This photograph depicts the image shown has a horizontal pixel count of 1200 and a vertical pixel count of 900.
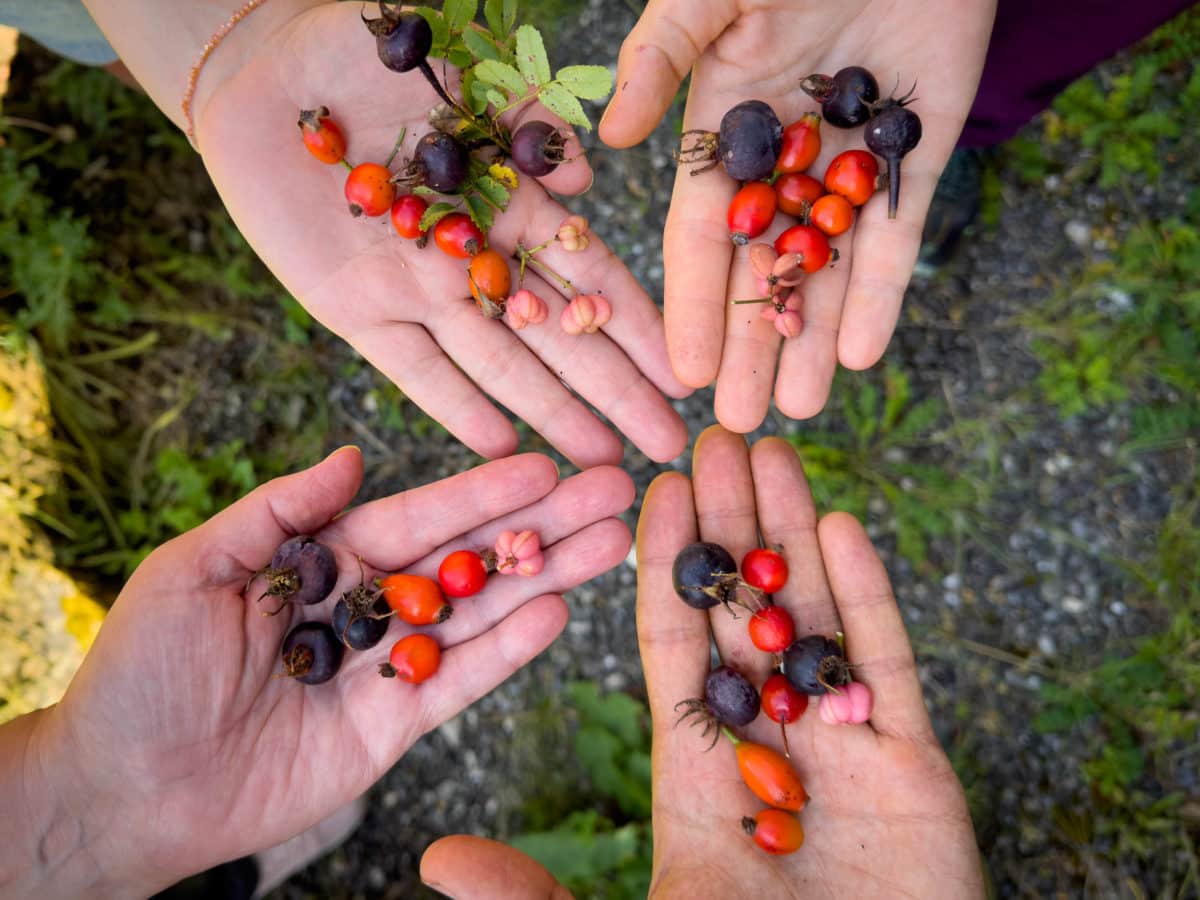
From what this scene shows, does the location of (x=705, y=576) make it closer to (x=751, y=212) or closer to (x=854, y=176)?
(x=751, y=212)

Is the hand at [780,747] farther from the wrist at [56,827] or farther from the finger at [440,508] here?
the wrist at [56,827]

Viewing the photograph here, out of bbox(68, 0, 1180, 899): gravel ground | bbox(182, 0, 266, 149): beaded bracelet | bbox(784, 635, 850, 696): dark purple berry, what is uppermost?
bbox(182, 0, 266, 149): beaded bracelet

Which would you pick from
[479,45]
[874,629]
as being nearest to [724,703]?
[874,629]

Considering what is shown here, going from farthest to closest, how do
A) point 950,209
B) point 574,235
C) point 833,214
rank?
point 950,209, point 574,235, point 833,214

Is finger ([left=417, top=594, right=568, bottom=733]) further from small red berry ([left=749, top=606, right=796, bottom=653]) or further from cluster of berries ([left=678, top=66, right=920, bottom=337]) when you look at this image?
cluster of berries ([left=678, top=66, right=920, bottom=337])

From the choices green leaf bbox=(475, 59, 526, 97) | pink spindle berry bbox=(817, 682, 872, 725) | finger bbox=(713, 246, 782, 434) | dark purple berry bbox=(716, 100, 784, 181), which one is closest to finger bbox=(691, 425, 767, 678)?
finger bbox=(713, 246, 782, 434)

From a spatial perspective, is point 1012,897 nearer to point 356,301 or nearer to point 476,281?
point 476,281
